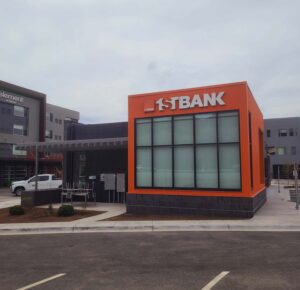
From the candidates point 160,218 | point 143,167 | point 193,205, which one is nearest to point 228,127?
point 193,205

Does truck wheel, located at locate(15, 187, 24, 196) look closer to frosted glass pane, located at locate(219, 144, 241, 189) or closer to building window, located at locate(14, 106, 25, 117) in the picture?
building window, located at locate(14, 106, 25, 117)

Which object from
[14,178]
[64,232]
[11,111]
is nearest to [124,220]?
[64,232]

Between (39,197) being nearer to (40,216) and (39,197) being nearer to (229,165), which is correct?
(40,216)

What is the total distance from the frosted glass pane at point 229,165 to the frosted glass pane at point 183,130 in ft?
→ 5.65

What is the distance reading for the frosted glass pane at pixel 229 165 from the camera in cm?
1540

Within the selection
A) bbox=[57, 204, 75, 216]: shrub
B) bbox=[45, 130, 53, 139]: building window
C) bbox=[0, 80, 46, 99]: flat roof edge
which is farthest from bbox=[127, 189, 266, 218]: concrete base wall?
bbox=[45, 130, 53, 139]: building window

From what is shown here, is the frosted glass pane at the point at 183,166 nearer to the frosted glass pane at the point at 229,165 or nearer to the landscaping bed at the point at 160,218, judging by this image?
the frosted glass pane at the point at 229,165

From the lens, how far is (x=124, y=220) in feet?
48.8

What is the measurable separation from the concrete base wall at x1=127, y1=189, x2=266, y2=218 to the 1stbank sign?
178 inches

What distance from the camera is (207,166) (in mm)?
16078

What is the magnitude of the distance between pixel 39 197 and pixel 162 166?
853 cm

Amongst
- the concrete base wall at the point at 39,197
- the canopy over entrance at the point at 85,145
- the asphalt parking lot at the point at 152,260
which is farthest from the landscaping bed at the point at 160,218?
the concrete base wall at the point at 39,197

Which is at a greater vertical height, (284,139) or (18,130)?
(284,139)

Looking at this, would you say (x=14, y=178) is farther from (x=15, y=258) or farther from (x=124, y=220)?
(x=15, y=258)
